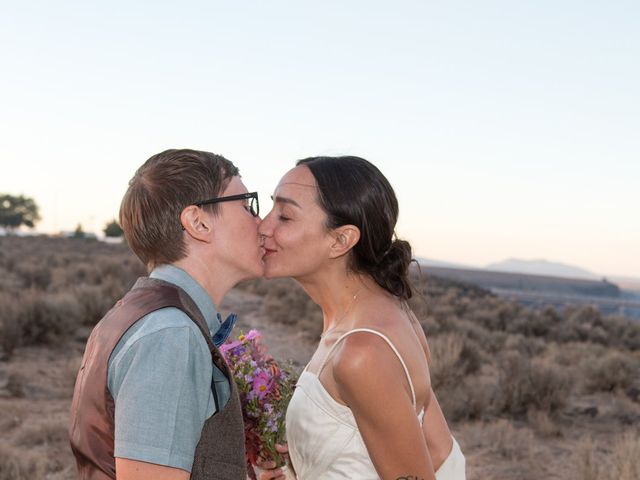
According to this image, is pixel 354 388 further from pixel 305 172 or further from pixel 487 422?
pixel 487 422

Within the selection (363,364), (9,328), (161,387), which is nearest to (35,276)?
(9,328)

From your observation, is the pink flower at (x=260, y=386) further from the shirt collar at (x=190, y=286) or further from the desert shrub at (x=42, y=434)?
the desert shrub at (x=42, y=434)

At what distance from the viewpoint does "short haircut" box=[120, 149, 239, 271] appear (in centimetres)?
208

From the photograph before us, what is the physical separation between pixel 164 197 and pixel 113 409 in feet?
2.06

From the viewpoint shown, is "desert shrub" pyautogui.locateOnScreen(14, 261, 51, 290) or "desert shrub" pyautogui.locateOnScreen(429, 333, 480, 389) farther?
"desert shrub" pyautogui.locateOnScreen(14, 261, 51, 290)

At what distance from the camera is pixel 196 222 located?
6.95ft

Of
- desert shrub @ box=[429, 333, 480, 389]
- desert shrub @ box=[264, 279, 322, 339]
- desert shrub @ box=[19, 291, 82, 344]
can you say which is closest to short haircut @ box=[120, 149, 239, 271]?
desert shrub @ box=[429, 333, 480, 389]

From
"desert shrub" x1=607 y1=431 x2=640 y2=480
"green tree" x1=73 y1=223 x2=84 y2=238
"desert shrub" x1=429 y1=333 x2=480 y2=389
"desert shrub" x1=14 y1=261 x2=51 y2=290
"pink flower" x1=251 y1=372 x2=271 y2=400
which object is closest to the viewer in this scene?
"pink flower" x1=251 y1=372 x2=271 y2=400

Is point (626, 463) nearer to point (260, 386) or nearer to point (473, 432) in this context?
point (473, 432)

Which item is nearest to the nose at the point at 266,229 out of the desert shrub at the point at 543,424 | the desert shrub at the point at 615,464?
the desert shrub at the point at 615,464

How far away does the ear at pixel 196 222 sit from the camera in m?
2.09

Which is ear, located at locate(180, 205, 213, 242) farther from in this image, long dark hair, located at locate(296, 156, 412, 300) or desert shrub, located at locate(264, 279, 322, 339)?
desert shrub, located at locate(264, 279, 322, 339)

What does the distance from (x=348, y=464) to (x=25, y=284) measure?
62.8 feet

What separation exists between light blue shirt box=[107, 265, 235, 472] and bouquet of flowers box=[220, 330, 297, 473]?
2.95 feet
